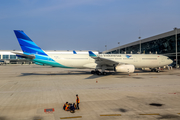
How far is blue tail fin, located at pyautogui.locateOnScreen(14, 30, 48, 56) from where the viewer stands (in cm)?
2482

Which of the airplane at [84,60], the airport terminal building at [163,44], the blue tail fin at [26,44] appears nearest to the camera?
the airplane at [84,60]

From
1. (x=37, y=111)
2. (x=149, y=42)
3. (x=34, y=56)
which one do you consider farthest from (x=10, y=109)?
(x=149, y=42)

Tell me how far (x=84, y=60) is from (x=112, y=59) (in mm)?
5897

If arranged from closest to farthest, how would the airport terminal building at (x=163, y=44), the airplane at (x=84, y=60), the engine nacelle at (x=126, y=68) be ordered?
1. the engine nacelle at (x=126, y=68)
2. the airplane at (x=84, y=60)
3. the airport terminal building at (x=163, y=44)

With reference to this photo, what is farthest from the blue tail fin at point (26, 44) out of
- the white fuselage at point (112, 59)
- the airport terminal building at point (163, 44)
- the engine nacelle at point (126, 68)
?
the airport terminal building at point (163, 44)

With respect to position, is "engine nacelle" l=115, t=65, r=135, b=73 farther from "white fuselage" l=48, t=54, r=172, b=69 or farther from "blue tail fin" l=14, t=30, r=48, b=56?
"blue tail fin" l=14, t=30, r=48, b=56

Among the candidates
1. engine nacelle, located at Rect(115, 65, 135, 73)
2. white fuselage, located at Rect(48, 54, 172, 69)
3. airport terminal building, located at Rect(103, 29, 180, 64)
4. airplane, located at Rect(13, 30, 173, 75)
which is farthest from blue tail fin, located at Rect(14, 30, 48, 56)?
airport terminal building, located at Rect(103, 29, 180, 64)

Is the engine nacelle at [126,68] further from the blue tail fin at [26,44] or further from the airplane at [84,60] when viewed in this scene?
the blue tail fin at [26,44]

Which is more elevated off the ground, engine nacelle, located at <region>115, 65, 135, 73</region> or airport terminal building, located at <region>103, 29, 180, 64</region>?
airport terminal building, located at <region>103, 29, 180, 64</region>

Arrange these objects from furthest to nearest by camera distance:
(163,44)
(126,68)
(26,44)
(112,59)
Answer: (163,44)
(112,59)
(26,44)
(126,68)

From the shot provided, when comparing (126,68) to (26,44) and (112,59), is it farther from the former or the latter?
(26,44)

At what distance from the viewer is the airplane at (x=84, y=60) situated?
24.6 metres

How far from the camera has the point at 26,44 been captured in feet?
83.0

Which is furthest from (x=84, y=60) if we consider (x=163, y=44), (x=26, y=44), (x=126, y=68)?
(x=163, y=44)
